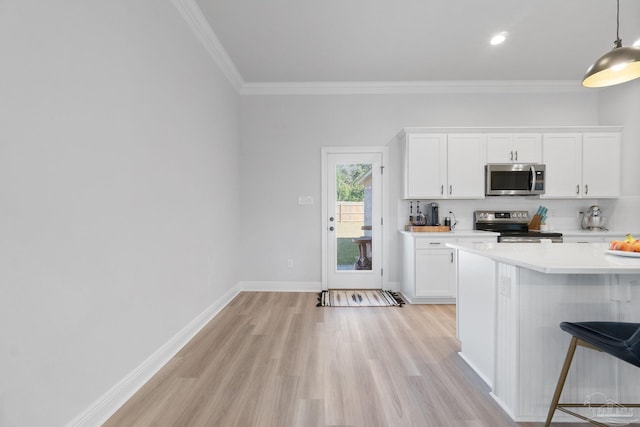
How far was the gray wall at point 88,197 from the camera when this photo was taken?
4.07 ft

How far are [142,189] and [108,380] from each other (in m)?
1.23

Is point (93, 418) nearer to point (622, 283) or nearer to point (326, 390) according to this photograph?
point (326, 390)

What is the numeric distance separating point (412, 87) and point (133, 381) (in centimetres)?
474

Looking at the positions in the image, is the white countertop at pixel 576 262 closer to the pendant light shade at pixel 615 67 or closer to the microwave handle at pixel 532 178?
the pendant light shade at pixel 615 67

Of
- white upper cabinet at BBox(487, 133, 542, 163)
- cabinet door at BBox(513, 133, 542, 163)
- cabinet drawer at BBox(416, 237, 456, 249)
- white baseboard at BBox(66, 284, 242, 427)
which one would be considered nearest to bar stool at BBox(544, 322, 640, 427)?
cabinet drawer at BBox(416, 237, 456, 249)

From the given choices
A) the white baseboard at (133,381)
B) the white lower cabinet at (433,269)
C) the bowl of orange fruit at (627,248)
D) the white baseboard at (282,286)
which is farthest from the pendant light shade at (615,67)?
the white baseboard at (282,286)

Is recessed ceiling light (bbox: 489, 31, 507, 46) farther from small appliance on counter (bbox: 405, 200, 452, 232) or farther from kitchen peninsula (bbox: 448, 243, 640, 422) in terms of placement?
kitchen peninsula (bbox: 448, 243, 640, 422)

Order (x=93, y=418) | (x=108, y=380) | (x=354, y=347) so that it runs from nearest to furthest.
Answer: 1. (x=93, y=418)
2. (x=108, y=380)
3. (x=354, y=347)

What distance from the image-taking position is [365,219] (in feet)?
14.8

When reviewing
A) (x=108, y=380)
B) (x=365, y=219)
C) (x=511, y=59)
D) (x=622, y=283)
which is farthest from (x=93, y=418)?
(x=511, y=59)

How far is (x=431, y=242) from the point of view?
3881 mm

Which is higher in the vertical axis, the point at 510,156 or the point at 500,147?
the point at 500,147

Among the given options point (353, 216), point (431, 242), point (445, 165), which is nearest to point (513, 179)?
point (445, 165)

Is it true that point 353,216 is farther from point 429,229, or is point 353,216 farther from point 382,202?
point 429,229
